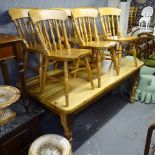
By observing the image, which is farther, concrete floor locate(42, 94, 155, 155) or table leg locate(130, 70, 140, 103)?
table leg locate(130, 70, 140, 103)

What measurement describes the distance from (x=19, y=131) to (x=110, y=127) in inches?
45.2

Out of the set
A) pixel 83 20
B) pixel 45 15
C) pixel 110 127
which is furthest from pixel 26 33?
pixel 110 127

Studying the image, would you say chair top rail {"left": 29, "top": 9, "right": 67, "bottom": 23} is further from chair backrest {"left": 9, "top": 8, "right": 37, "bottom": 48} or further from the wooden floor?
the wooden floor

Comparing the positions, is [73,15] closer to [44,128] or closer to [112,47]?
[112,47]

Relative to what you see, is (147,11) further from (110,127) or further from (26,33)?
(26,33)

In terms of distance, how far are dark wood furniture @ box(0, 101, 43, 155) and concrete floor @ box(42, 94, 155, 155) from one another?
0.53m

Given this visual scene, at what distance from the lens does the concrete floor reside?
1.95m

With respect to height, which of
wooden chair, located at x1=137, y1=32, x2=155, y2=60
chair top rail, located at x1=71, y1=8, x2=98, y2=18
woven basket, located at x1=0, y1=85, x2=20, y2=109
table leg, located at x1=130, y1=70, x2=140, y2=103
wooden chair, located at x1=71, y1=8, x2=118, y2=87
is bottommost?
table leg, located at x1=130, y1=70, x2=140, y2=103

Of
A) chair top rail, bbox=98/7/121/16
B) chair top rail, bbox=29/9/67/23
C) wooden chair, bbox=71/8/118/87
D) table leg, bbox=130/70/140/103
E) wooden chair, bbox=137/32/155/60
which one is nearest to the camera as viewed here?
chair top rail, bbox=29/9/67/23

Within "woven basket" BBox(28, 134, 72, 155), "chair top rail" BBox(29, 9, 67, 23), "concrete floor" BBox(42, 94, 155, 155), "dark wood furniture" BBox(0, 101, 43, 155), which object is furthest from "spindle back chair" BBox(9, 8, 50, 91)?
"concrete floor" BBox(42, 94, 155, 155)

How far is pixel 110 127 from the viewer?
2.27 metres

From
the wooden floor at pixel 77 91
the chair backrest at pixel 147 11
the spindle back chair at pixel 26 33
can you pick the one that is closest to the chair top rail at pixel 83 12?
the spindle back chair at pixel 26 33

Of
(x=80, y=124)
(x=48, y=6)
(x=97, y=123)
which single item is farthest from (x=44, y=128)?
(x=48, y=6)

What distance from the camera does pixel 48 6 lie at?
7.75 feet
